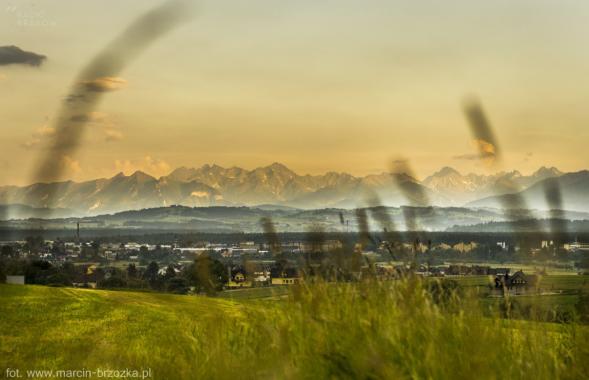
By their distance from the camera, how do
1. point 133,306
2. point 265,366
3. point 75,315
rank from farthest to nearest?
1. point 133,306
2. point 75,315
3. point 265,366

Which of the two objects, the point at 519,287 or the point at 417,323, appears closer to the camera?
the point at 417,323

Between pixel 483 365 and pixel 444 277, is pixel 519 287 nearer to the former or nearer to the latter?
pixel 444 277

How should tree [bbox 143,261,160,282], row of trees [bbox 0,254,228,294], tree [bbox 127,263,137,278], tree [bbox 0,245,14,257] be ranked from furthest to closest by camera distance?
tree [bbox 127,263,137,278] < tree [bbox 143,261,160,282] < tree [bbox 0,245,14,257] < row of trees [bbox 0,254,228,294]

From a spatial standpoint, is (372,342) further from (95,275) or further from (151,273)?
(95,275)

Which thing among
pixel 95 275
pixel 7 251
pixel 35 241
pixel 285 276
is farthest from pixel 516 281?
pixel 7 251

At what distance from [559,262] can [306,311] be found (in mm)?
2530

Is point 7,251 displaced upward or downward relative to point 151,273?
upward

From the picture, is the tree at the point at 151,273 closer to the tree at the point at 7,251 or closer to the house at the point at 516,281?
the tree at the point at 7,251

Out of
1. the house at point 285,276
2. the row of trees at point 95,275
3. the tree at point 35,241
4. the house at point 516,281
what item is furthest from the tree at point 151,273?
the house at point 516,281

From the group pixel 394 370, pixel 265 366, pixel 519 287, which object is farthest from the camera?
pixel 519 287

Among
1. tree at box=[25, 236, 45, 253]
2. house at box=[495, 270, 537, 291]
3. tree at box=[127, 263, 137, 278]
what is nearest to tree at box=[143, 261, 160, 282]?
tree at box=[127, 263, 137, 278]

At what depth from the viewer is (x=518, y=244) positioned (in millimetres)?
5988

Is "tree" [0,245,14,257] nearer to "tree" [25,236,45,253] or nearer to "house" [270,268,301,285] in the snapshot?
"tree" [25,236,45,253]

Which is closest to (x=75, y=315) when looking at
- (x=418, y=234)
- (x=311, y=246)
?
(x=311, y=246)
